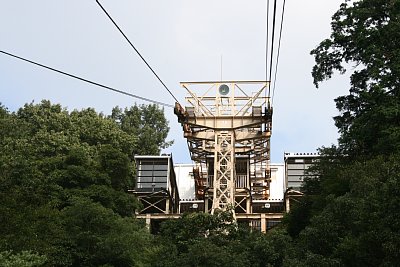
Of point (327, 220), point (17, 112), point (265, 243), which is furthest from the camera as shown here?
point (17, 112)

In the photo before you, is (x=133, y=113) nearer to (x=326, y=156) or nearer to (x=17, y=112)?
(x=17, y=112)

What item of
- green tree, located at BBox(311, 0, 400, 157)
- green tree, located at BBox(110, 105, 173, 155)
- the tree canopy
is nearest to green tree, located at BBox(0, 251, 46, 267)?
the tree canopy

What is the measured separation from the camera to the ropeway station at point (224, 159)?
868 inches

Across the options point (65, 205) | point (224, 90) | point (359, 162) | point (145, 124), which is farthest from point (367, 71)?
point (145, 124)

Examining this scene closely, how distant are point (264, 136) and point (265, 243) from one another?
9158mm

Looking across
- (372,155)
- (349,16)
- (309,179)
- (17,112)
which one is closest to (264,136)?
(309,179)

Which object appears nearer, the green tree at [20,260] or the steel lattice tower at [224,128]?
the green tree at [20,260]

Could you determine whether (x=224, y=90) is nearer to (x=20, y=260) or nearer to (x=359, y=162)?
(x=359, y=162)

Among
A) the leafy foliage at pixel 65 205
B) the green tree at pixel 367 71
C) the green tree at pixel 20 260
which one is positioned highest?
the green tree at pixel 367 71

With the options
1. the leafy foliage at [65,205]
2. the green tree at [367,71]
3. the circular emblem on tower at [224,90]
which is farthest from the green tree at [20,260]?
the circular emblem on tower at [224,90]

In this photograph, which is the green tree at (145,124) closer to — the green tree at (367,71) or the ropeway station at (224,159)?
the ropeway station at (224,159)

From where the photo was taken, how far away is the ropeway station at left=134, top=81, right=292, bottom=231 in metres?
22.1

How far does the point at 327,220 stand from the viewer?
13.0 metres

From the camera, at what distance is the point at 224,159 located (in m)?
22.2
